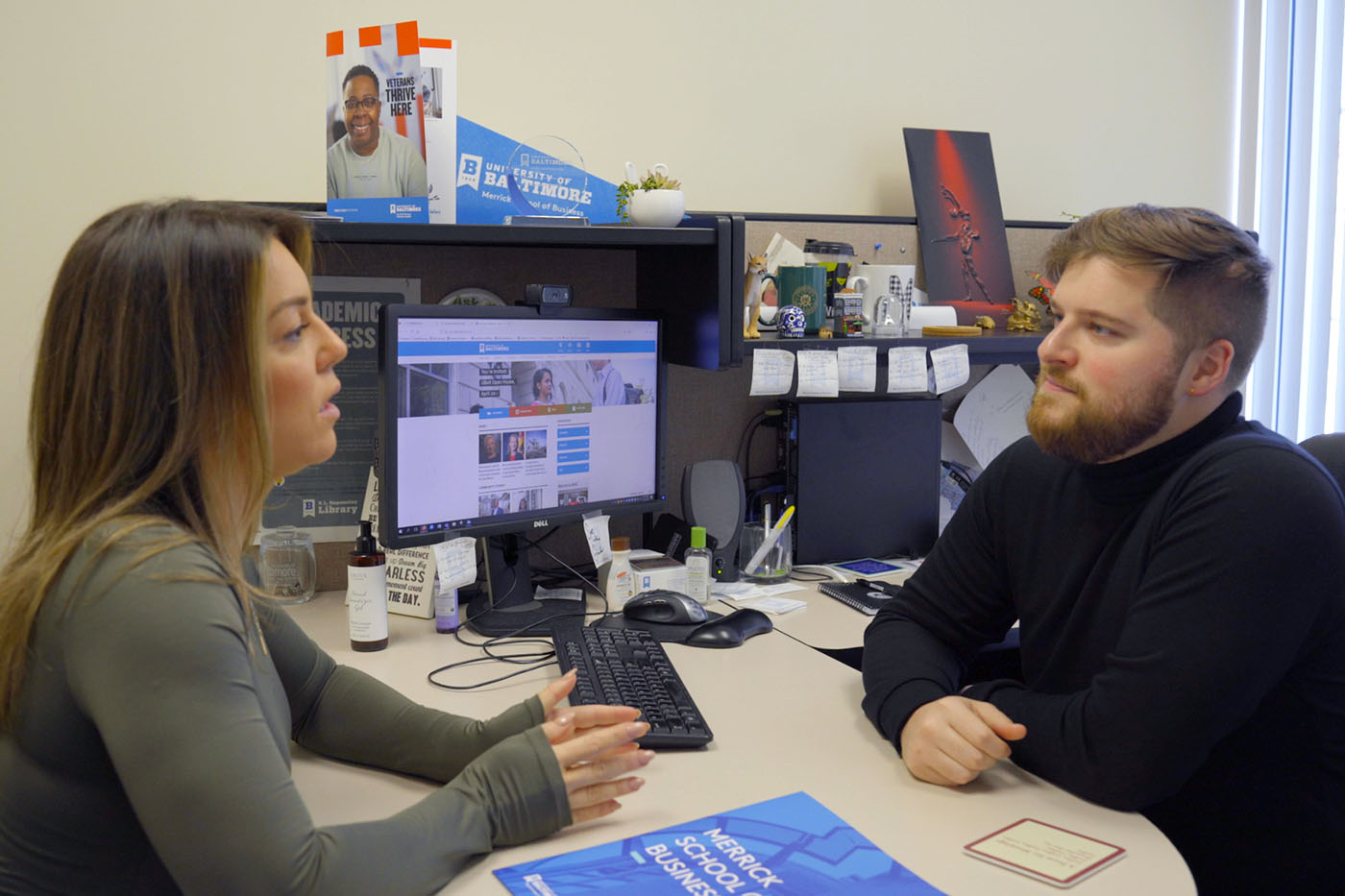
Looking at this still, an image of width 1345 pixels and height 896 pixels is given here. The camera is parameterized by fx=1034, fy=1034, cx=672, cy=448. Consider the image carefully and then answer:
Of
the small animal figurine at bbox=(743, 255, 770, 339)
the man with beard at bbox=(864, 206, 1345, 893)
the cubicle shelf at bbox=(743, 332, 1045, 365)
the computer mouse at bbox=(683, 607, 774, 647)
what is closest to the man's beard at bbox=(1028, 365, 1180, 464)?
the man with beard at bbox=(864, 206, 1345, 893)

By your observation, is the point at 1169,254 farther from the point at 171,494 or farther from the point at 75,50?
the point at 75,50

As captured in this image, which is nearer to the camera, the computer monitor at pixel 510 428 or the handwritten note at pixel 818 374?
the computer monitor at pixel 510 428

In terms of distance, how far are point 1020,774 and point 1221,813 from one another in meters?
0.23

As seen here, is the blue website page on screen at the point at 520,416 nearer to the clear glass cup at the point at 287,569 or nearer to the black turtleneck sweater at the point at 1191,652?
the clear glass cup at the point at 287,569

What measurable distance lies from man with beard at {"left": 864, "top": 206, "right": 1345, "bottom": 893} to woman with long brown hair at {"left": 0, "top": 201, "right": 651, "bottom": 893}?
501 mm

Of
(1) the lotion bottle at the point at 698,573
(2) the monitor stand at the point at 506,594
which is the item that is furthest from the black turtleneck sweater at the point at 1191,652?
(2) the monitor stand at the point at 506,594

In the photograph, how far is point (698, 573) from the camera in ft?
5.42

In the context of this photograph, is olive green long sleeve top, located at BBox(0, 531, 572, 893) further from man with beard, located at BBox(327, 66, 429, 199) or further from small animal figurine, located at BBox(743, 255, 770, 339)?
small animal figurine, located at BBox(743, 255, 770, 339)

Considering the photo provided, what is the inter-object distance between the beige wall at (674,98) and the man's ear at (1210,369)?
1.09 m

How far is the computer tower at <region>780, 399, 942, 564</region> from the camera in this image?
1864 mm

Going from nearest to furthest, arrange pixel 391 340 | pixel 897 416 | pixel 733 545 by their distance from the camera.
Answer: pixel 391 340, pixel 733 545, pixel 897 416

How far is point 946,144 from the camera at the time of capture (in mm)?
2139

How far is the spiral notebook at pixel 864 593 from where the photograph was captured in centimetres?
163

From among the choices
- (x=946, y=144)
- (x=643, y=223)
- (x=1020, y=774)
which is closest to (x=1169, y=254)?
(x=1020, y=774)
